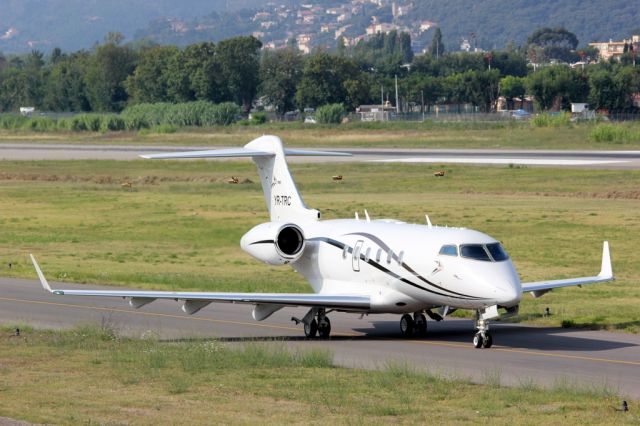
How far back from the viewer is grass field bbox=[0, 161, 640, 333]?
39281 millimetres

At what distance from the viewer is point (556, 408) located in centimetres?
1959

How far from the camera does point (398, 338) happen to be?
28922 mm

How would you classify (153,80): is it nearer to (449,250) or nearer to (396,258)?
(396,258)

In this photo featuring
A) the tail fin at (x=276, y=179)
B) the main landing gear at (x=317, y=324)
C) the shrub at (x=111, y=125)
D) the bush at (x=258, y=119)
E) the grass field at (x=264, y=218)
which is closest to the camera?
the main landing gear at (x=317, y=324)

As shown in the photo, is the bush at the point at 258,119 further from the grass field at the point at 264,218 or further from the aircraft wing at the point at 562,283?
the aircraft wing at the point at 562,283

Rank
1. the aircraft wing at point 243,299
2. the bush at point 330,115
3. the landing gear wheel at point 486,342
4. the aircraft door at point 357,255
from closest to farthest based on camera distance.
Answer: the landing gear wheel at point 486,342 < the aircraft wing at point 243,299 < the aircraft door at point 357,255 < the bush at point 330,115

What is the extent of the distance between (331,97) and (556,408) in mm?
171567

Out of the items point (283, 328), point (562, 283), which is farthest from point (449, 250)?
point (283, 328)

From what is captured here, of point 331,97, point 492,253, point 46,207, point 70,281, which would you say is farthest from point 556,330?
point 331,97

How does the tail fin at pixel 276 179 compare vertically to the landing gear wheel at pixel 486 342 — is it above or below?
above

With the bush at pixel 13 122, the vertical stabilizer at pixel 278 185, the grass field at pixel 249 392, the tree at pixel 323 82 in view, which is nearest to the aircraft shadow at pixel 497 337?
the grass field at pixel 249 392

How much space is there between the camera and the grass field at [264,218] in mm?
39281

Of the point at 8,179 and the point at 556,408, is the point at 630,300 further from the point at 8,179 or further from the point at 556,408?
the point at 8,179

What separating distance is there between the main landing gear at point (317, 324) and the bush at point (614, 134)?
8123 cm
